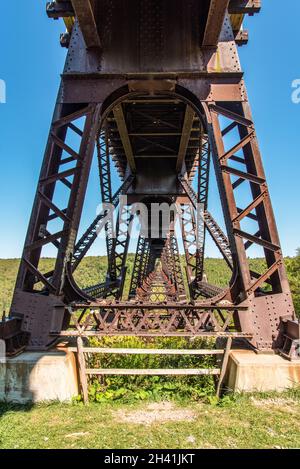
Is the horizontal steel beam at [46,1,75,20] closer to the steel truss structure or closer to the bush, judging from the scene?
the steel truss structure

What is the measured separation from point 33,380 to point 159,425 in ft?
6.11

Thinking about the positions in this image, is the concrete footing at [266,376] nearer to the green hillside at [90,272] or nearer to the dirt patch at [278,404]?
the dirt patch at [278,404]

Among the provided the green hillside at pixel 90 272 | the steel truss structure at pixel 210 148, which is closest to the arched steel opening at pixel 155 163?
the steel truss structure at pixel 210 148

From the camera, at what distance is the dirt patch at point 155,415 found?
3.62m

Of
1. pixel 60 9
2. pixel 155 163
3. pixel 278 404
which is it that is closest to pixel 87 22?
pixel 60 9

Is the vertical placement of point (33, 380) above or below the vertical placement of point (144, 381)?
above

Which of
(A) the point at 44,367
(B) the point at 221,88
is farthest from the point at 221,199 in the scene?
(A) the point at 44,367

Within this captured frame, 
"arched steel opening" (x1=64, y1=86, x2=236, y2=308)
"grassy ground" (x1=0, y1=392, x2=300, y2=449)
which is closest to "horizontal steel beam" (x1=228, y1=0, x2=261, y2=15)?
"arched steel opening" (x1=64, y1=86, x2=236, y2=308)

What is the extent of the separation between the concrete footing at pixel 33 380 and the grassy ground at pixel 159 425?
0.14 m

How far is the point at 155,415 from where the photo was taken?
375 centimetres

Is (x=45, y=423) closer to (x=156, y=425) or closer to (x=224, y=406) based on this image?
(x=156, y=425)

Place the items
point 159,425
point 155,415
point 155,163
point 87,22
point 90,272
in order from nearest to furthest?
point 159,425 < point 155,415 < point 87,22 < point 155,163 < point 90,272

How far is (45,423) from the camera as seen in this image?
140 inches

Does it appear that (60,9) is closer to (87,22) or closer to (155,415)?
(87,22)
